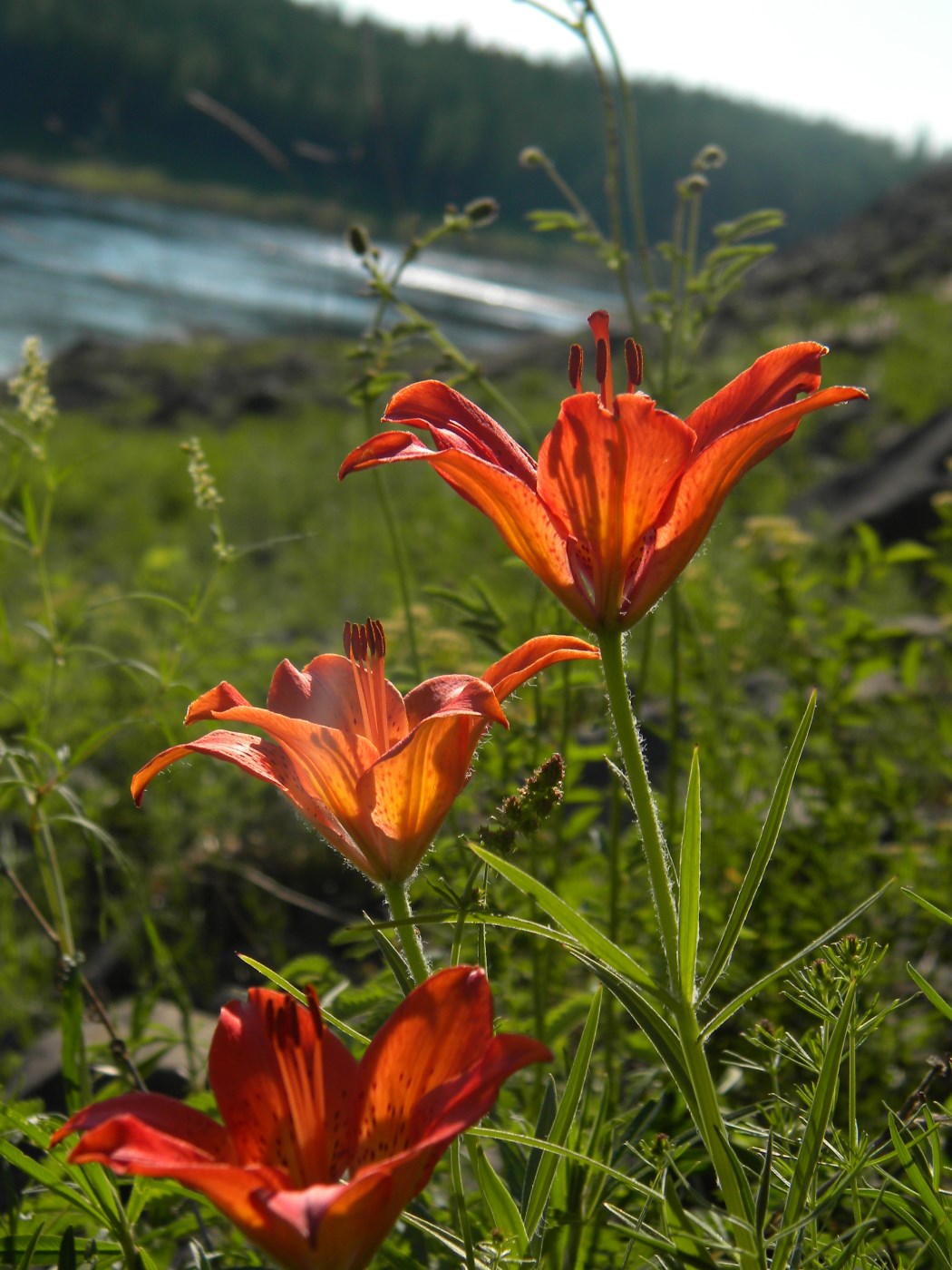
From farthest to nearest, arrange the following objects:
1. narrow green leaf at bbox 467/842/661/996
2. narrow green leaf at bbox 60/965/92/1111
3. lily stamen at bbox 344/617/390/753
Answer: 1. narrow green leaf at bbox 60/965/92/1111
2. lily stamen at bbox 344/617/390/753
3. narrow green leaf at bbox 467/842/661/996

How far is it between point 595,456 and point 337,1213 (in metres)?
0.42

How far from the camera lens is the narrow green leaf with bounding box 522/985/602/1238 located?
720 mm

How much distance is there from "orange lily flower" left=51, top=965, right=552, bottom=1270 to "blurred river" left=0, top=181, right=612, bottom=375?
342 inches

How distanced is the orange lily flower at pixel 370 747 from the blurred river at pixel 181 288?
845 centimetres

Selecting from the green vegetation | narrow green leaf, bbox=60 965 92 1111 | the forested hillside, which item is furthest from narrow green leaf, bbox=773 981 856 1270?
the forested hillside

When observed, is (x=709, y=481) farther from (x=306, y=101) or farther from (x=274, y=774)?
(x=306, y=101)

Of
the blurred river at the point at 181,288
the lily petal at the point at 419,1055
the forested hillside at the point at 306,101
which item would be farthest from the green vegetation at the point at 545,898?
the forested hillside at the point at 306,101

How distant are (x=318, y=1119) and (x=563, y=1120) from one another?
18 centimetres

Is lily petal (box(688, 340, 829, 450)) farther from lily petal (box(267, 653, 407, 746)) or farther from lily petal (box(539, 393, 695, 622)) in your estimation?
lily petal (box(267, 653, 407, 746))

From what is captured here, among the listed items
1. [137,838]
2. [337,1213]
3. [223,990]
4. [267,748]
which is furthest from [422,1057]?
[137,838]

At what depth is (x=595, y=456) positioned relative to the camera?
2.22 feet

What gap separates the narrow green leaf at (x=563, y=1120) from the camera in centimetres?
72

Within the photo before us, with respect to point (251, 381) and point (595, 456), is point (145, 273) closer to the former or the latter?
point (595, 456)

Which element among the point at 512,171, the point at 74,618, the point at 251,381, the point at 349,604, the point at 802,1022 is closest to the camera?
the point at 74,618
